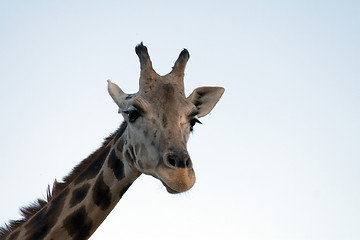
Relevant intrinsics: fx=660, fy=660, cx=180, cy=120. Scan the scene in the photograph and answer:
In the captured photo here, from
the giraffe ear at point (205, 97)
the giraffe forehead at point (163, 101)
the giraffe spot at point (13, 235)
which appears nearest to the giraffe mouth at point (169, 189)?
the giraffe forehead at point (163, 101)

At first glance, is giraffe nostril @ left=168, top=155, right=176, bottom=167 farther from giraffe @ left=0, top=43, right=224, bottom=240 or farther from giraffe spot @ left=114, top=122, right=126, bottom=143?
giraffe spot @ left=114, top=122, right=126, bottom=143

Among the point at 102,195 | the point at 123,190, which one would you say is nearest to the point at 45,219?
the point at 102,195

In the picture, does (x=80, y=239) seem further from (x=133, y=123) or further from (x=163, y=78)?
(x=163, y=78)

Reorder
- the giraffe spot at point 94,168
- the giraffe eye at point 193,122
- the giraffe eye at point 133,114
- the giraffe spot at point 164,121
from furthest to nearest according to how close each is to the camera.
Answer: the giraffe spot at point 94,168
the giraffe eye at point 193,122
the giraffe eye at point 133,114
the giraffe spot at point 164,121

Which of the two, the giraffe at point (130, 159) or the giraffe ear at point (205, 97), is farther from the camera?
the giraffe ear at point (205, 97)

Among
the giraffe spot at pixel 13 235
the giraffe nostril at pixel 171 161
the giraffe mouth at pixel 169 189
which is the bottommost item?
the giraffe spot at pixel 13 235

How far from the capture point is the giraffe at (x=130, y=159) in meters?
8.67

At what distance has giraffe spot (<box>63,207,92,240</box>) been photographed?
9430mm

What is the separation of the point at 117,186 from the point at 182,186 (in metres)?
1.65

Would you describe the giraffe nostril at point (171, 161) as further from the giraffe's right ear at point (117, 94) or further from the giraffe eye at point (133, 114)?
the giraffe's right ear at point (117, 94)

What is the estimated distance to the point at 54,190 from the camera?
10195 mm

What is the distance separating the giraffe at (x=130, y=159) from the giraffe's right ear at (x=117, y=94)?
1 centimetres

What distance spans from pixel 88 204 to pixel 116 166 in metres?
0.68

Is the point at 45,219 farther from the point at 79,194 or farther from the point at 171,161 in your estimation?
the point at 171,161
